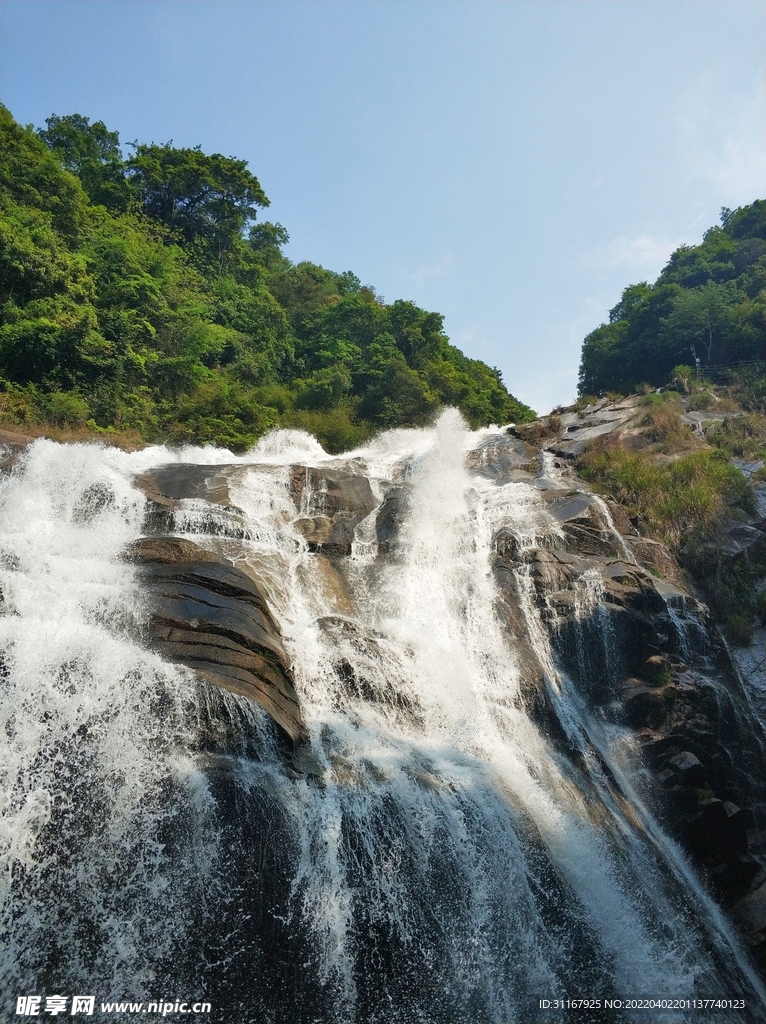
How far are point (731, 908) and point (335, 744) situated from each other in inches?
239

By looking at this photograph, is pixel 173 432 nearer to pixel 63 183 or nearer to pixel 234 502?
pixel 234 502

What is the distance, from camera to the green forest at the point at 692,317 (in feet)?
94.3

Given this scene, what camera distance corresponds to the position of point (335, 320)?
32.6 m

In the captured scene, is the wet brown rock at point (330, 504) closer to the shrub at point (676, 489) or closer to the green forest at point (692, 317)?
the shrub at point (676, 489)

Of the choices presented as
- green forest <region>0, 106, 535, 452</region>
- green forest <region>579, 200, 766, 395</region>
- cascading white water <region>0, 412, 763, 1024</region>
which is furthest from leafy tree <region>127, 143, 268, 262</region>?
cascading white water <region>0, 412, 763, 1024</region>

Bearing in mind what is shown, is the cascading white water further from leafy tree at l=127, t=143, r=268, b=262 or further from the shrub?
leafy tree at l=127, t=143, r=268, b=262

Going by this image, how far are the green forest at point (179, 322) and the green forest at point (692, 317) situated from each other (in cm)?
534

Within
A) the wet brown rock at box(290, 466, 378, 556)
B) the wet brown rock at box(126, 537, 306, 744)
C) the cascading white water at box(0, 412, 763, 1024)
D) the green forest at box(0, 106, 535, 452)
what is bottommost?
the cascading white water at box(0, 412, 763, 1024)

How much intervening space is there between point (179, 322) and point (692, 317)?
21.7 m

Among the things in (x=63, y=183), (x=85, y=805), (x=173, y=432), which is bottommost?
(x=85, y=805)

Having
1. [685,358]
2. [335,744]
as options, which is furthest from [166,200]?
[335,744]

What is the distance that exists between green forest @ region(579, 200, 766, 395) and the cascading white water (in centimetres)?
2360

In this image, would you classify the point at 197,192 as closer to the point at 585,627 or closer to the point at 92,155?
the point at 92,155

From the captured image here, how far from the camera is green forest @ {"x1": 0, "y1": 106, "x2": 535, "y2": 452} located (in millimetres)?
19844
